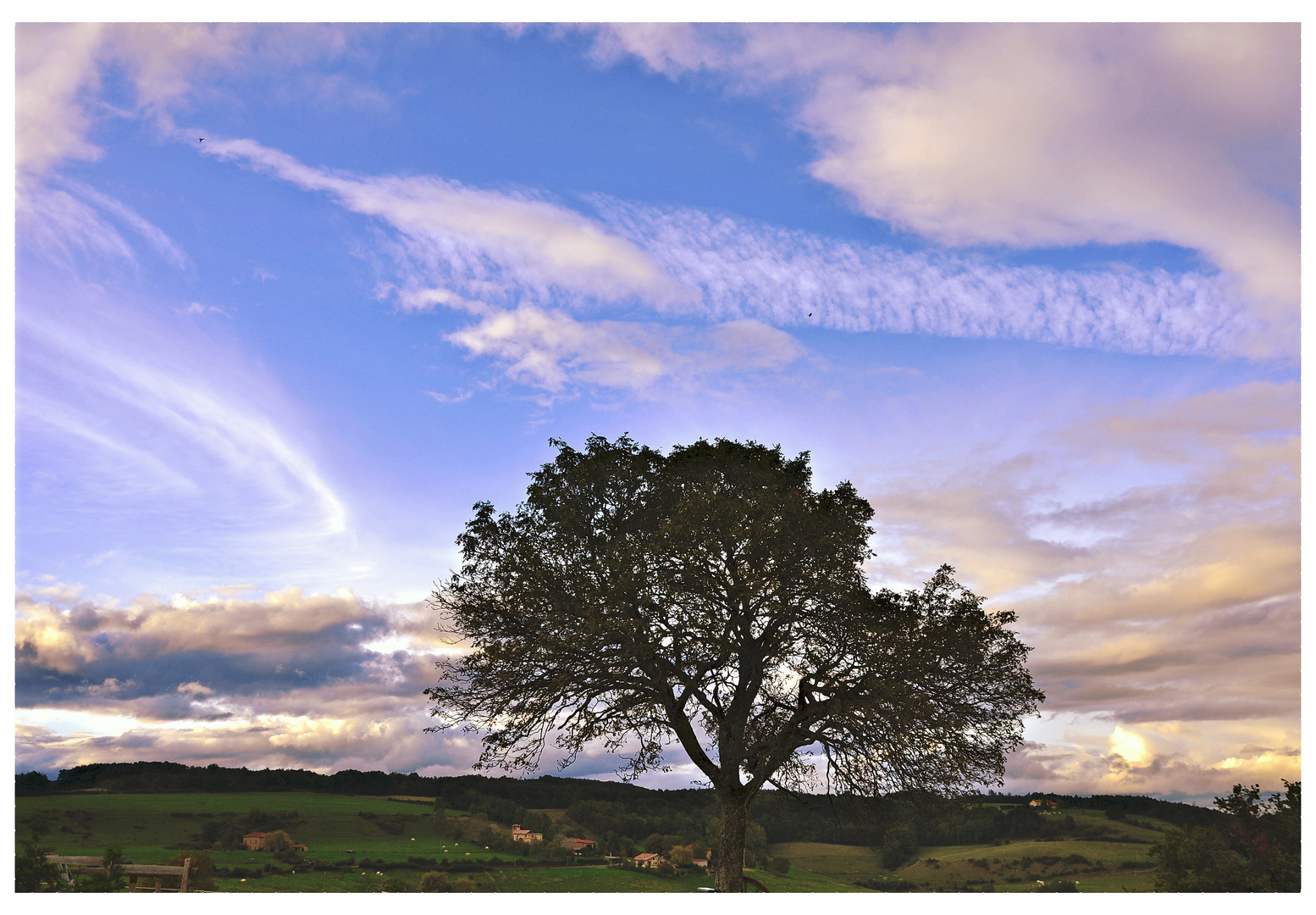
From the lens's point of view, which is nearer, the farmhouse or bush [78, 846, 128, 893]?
bush [78, 846, 128, 893]

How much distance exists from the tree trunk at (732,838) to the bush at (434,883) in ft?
31.3

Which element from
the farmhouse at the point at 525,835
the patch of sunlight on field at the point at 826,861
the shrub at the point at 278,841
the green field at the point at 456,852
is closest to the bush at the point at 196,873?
the green field at the point at 456,852

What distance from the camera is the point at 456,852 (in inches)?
1259

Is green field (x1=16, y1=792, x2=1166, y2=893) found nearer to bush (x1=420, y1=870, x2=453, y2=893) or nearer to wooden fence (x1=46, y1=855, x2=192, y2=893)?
bush (x1=420, y1=870, x2=453, y2=893)

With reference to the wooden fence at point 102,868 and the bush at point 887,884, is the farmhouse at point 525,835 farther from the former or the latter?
the wooden fence at point 102,868

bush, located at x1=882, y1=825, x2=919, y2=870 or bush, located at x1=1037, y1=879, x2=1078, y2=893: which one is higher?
bush, located at x1=882, y1=825, x2=919, y2=870

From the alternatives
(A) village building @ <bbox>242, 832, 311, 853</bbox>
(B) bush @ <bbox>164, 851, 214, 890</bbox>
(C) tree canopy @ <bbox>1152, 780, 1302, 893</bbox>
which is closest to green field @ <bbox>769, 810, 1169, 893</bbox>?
(C) tree canopy @ <bbox>1152, 780, 1302, 893</bbox>

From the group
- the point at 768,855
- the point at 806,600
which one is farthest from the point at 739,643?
the point at 768,855

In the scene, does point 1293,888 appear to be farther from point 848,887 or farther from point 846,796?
point 848,887

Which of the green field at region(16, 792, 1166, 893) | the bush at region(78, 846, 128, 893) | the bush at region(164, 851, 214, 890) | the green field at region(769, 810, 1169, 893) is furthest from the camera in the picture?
the green field at region(769, 810, 1169, 893)

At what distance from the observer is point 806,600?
23.9 m

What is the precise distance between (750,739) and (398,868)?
50.1ft

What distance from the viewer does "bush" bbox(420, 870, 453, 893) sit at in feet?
88.3

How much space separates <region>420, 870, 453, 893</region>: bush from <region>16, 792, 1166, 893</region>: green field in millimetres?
511
